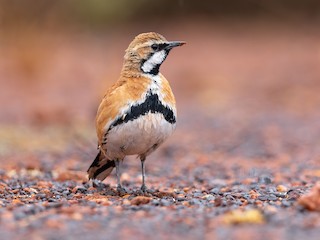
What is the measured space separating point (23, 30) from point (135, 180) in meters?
10.1

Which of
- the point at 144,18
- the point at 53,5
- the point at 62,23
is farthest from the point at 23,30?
the point at 144,18

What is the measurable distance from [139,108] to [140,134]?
228 millimetres

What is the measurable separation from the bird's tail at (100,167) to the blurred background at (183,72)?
163 centimetres

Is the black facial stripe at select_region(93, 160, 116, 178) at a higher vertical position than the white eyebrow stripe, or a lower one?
lower

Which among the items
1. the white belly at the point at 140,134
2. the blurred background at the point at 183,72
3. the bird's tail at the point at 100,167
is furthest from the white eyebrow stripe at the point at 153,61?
the blurred background at the point at 183,72

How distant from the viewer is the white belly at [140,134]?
6.70m

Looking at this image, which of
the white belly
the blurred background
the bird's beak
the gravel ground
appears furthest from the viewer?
the blurred background

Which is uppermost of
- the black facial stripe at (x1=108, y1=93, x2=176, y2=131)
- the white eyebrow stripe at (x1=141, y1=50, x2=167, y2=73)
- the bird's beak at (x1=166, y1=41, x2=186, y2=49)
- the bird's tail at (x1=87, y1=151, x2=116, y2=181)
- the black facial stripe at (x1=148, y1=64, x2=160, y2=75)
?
the bird's beak at (x1=166, y1=41, x2=186, y2=49)

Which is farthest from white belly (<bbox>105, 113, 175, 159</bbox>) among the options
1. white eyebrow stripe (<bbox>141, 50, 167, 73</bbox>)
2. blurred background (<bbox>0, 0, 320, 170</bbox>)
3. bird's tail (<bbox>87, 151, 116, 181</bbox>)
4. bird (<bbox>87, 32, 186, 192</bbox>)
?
blurred background (<bbox>0, 0, 320, 170</bbox>)

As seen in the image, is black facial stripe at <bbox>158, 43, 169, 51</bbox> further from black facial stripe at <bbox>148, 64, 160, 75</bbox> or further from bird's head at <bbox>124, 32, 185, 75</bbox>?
black facial stripe at <bbox>148, 64, 160, 75</bbox>

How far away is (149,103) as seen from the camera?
6.80 meters

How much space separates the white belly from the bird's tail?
0.70 meters

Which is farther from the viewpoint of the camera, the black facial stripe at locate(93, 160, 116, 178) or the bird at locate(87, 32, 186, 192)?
the black facial stripe at locate(93, 160, 116, 178)

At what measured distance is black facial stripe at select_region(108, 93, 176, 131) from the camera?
6.73 m
